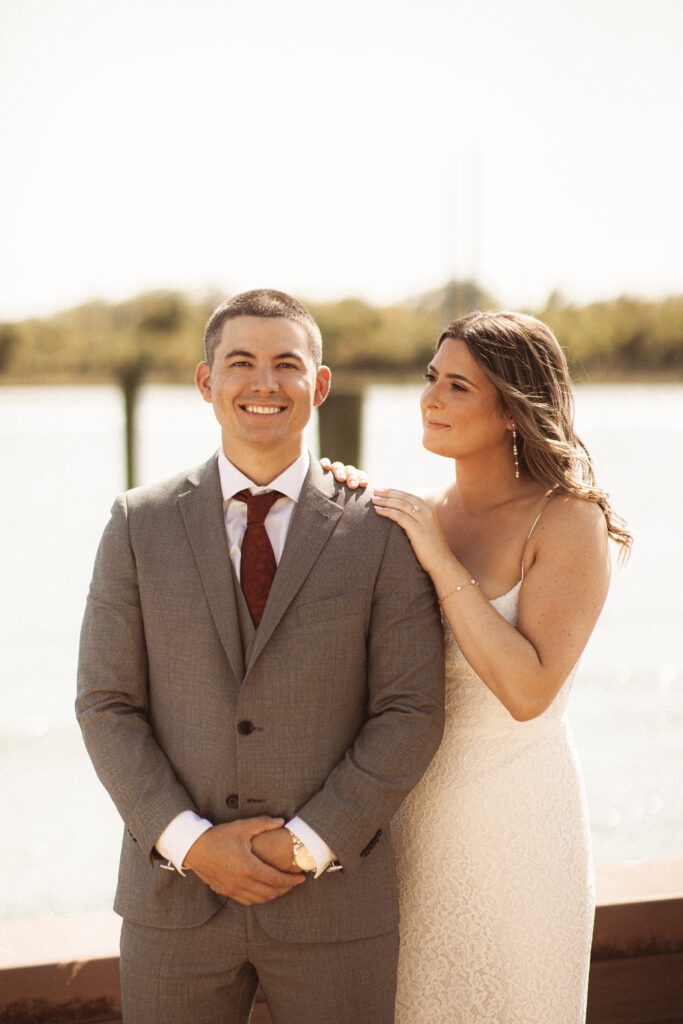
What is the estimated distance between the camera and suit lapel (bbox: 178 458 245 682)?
73.3 inches

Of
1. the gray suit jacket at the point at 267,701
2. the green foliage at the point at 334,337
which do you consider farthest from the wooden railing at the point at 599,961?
the green foliage at the point at 334,337

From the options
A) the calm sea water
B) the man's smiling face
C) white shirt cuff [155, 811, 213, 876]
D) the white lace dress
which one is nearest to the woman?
the white lace dress

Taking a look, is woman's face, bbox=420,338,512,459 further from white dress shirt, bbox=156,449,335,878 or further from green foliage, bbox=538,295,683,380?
green foliage, bbox=538,295,683,380

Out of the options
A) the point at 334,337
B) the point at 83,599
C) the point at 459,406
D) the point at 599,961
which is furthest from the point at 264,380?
the point at 83,599

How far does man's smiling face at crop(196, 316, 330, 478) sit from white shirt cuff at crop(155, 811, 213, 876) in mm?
699

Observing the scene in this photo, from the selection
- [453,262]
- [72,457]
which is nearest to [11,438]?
[72,457]

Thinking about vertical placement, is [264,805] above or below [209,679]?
below

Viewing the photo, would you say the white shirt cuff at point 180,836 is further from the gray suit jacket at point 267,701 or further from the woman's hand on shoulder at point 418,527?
the woman's hand on shoulder at point 418,527

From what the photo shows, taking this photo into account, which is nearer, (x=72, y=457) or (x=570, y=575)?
(x=570, y=575)

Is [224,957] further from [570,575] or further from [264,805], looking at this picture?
[570,575]

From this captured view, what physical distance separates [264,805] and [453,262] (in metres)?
10.2

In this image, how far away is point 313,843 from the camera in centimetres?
180

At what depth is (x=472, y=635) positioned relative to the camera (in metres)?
2.06

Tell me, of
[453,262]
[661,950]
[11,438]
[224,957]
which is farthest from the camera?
[11,438]
